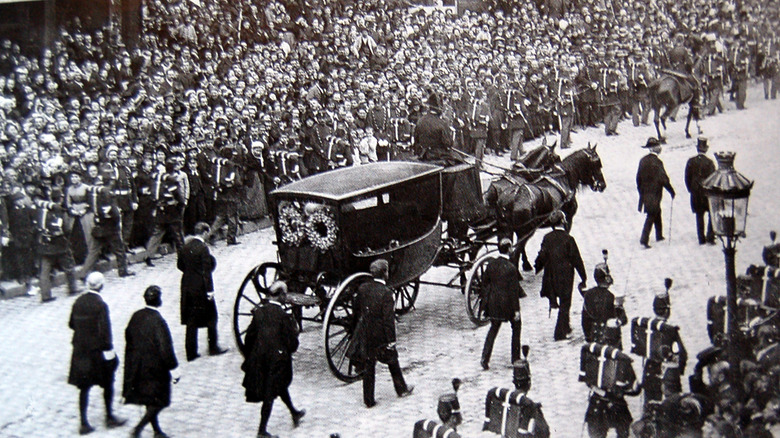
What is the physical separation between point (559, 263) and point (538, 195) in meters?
1.66

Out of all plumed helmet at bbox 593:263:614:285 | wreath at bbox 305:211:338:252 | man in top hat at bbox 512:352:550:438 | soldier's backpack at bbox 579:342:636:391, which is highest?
wreath at bbox 305:211:338:252

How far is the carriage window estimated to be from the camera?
8.97 metres

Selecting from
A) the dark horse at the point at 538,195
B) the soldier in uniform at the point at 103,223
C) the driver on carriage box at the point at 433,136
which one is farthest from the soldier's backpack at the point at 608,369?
the soldier in uniform at the point at 103,223

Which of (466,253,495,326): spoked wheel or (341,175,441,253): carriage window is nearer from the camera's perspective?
(341,175,441,253): carriage window

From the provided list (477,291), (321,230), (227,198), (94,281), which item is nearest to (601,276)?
(477,291)

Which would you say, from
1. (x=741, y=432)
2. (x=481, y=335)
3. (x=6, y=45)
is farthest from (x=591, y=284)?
(x=6, y=45)

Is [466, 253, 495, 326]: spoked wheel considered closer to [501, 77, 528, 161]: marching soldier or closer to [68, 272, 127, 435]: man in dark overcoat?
[68, 272, 127, 435]: man in dark overcoat

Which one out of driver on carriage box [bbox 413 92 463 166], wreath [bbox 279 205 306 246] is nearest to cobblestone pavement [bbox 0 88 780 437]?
wreath [bbox 279 205 306 246]

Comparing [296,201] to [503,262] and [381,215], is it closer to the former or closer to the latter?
[381,215]

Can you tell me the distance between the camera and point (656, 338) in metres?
7.46

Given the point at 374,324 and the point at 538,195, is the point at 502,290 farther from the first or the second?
the point at 538,195

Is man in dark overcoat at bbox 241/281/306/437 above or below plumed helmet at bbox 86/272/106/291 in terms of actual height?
below

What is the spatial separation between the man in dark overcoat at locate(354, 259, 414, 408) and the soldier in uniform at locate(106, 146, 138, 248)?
16.8 ft

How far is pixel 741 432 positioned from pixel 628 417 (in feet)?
3.25
